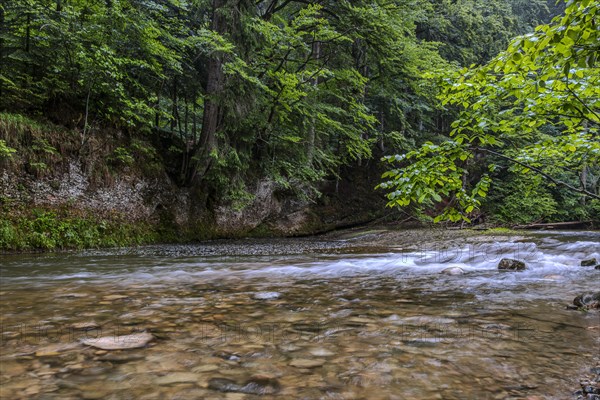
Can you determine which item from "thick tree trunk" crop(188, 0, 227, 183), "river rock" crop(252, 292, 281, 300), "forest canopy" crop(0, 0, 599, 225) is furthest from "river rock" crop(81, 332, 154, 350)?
"thick tree trunk" crop(188, 0, 227, 183)

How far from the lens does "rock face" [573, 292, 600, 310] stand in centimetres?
352

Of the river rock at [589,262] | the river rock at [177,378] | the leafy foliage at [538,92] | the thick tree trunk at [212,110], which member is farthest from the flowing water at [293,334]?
the thick tree trunk at [212,110]

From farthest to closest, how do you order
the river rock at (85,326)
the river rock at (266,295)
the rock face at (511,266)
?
the rock face at (511,266) → the river rock at (266,295) → the river rock at (85,326)

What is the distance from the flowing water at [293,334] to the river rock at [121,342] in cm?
7

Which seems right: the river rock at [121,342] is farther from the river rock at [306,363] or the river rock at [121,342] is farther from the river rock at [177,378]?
the river rock at [306,363]

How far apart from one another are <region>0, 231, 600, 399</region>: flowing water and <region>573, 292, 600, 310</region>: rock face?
0.17 meters

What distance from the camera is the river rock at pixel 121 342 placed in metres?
2.39

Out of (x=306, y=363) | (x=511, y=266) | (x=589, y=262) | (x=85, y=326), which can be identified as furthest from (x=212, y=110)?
(x=589, y=262)

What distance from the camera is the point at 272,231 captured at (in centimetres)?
1453

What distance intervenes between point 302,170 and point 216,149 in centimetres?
330

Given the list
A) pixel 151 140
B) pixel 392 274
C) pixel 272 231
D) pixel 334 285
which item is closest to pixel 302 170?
Answer: pixel 272 231

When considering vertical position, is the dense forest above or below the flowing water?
above

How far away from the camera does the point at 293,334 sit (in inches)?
108

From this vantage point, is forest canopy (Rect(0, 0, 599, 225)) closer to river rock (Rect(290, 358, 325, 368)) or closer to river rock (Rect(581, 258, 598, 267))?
river rock (Rect(290, 358, 325, 368))
